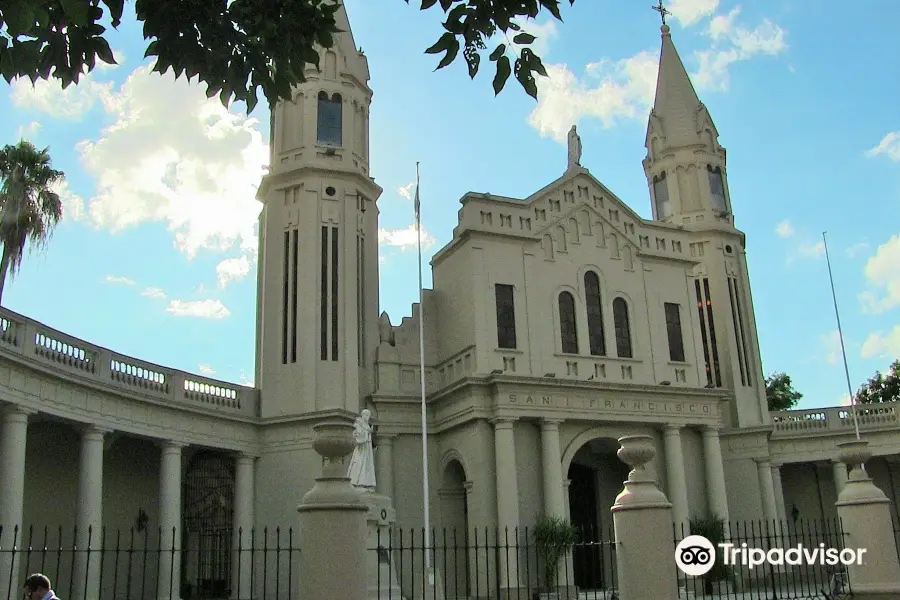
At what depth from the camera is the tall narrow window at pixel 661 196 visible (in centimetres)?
4042

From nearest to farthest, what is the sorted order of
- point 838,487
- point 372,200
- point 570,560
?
point 570,560
point 372,200
point 838,487

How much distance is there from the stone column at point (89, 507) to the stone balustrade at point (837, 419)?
26.9 metres

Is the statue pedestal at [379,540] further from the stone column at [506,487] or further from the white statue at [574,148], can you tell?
the white statue at [574,148]

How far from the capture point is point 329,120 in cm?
3238

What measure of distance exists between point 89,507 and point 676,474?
1900cm

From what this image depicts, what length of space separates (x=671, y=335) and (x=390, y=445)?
1182 centimetres

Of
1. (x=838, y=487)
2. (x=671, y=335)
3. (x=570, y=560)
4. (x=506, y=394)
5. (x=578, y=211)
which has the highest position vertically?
(x=578, y=211)

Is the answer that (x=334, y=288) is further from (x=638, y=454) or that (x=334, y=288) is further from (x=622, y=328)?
(x=638, y=454)

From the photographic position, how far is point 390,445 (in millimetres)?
30750

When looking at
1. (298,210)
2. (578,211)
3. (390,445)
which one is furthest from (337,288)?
(578,211)

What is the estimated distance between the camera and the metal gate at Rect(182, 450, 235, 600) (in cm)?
2767

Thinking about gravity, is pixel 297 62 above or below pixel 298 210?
below

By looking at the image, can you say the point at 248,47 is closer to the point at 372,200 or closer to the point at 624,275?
the point at 372,200

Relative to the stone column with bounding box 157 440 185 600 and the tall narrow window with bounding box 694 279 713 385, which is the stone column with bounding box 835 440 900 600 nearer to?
the stone column with bounding box 157 440 185 600
